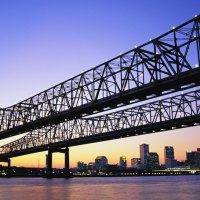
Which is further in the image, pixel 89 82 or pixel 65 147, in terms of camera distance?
pixel 65 147

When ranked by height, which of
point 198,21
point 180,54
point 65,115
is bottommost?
point 65,115

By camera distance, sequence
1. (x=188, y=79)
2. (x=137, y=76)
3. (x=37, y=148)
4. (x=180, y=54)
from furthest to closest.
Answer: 1. (x=37, y=148)
2. (x=137, y=76)
3. (x=180, y=54)
4. (x=188, y=79)

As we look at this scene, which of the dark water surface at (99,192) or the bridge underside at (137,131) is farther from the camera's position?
the bridge underside at (137,131)

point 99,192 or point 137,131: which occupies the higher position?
point 137,131

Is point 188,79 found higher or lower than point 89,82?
lower

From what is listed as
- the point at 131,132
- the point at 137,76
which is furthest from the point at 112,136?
the point at 137,76

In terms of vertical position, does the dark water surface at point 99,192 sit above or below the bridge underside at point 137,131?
below

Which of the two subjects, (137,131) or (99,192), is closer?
(99,192)

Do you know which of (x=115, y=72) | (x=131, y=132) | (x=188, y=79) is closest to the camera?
(x=188, y=79)

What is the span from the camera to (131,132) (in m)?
110

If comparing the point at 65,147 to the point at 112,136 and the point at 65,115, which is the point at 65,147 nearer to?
the point at 112,136

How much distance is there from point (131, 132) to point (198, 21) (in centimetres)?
8063

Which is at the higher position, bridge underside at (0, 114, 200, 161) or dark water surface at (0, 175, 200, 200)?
bridge underside at (0, 114, 200, 161)

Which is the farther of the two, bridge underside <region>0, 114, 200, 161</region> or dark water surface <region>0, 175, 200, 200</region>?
bridge underside <region>0, 114, 200, 161</region>
